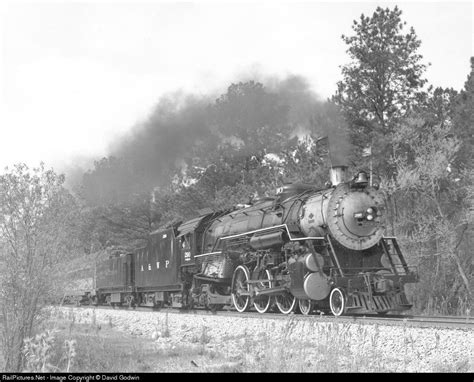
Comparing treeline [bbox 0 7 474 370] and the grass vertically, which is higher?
treeline [bbox 0 7 474 370]

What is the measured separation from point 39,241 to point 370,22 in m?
25.9

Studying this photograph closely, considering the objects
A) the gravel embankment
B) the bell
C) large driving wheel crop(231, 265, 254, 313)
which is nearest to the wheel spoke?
large driving wheel crop(231, 265, 254, 313)

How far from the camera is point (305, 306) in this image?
14.5m

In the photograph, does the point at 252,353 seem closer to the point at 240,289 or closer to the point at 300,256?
the point at 300,256

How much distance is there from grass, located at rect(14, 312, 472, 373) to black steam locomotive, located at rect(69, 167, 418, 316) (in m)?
2.50

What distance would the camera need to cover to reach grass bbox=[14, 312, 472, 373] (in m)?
7.82

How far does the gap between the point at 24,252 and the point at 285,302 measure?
27.3 feet

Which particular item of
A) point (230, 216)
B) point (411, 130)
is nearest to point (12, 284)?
point (230, 216)

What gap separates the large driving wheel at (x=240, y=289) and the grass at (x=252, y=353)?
14.3ft

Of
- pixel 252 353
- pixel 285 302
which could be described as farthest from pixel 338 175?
pixel 252 353

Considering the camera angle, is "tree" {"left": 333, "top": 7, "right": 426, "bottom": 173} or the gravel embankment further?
"tree" {"left": 333, "top": 7, "right": 426, "bottom": 173}

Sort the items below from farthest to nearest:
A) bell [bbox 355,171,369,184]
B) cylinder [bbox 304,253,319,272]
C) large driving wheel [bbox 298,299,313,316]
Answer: bell [bbox 355,171,369,184] → large driving wheel [bbox 298,299,313,316] → cylinder [bbox 304,253,319,272]
